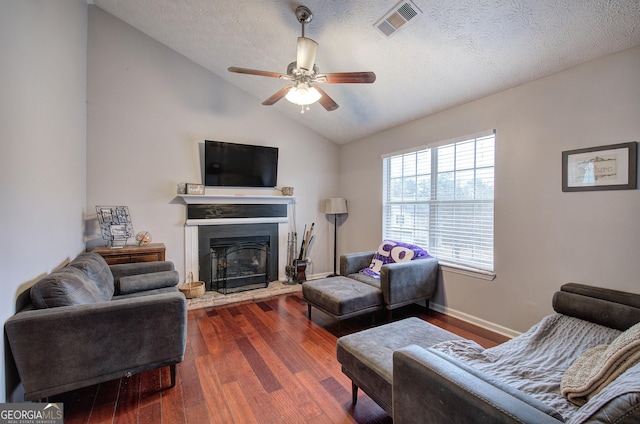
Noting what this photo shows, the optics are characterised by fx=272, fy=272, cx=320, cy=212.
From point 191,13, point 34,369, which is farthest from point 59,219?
point 191,13

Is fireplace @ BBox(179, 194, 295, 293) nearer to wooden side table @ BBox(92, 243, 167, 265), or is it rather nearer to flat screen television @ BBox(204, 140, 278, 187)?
flat screen television @ BBox(204, 140, 278, 187)

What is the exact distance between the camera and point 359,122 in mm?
4168

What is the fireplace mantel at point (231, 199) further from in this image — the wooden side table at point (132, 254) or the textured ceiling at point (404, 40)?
the textured ceiling at point (404, 40)

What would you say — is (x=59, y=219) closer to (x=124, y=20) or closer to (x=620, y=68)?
(x=124, y=20)

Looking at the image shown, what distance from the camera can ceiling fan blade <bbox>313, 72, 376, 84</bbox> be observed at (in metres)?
2.18

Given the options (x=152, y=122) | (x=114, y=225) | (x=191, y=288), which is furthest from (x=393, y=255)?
(x=152, y=122)

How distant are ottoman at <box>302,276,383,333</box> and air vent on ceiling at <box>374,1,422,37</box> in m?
2.53

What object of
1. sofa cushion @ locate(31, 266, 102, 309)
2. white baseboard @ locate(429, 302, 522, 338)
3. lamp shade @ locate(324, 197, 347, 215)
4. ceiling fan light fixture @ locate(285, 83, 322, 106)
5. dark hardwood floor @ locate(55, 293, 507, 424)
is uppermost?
ceiling fan light fixture @ locate(285, 83, 322, 106)

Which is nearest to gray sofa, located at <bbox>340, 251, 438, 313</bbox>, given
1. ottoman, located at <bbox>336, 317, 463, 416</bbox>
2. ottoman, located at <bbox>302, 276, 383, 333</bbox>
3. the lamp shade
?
ottoman, located at <bbox>302, 276, 383, 333</bbox>

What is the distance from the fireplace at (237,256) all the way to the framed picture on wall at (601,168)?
12.3ft

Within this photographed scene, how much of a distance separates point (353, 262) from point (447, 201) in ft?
4.63

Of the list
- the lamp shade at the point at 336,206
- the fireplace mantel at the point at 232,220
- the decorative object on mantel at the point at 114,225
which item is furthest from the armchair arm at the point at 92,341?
the lamp shade at the point at 336,206

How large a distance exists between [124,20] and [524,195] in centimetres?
513

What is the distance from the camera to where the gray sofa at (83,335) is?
60.4 inches
